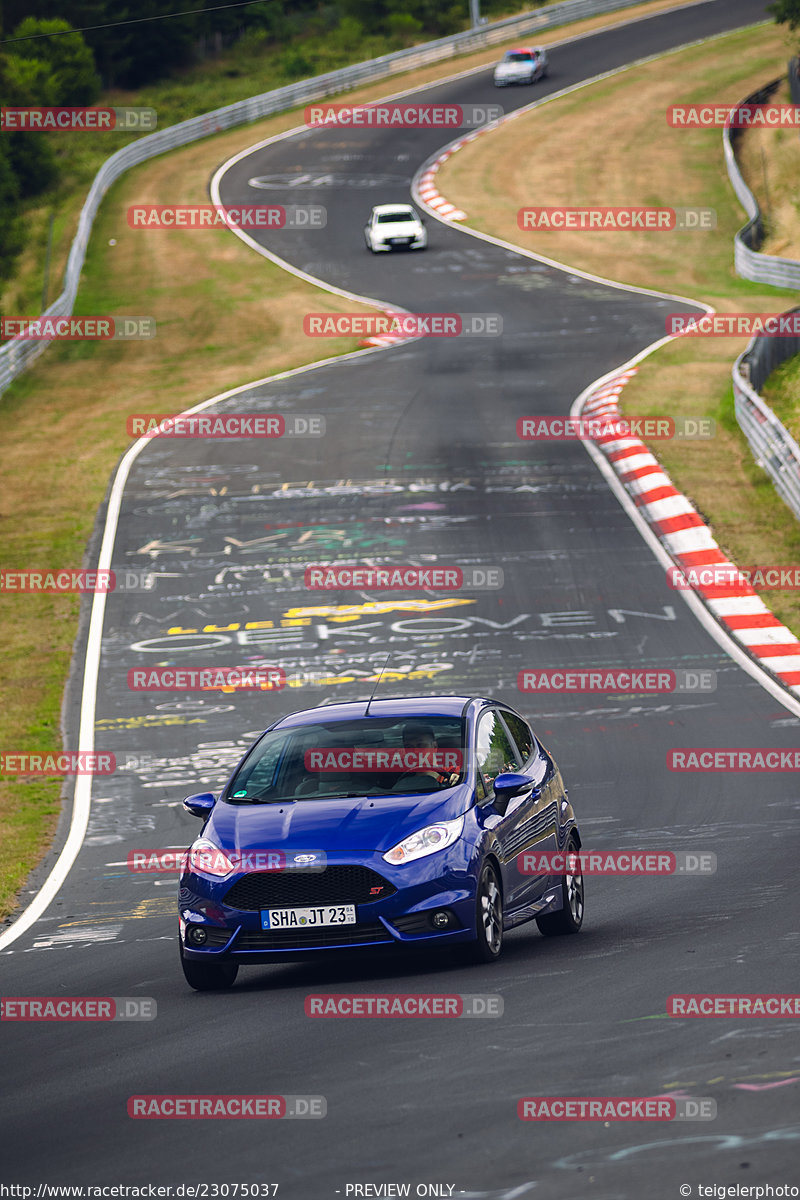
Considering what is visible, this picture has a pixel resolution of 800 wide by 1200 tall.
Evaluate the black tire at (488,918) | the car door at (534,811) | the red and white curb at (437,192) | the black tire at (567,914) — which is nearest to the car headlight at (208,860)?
the black tire at (488,918)

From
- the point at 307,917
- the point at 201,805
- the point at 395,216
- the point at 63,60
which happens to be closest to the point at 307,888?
the point at 307,917

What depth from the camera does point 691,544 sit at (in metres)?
24.9

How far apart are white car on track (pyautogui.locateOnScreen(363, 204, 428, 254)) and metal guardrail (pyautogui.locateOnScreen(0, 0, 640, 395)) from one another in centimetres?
881

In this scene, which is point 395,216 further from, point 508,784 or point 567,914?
point 508,784

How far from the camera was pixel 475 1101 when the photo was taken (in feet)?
22.2

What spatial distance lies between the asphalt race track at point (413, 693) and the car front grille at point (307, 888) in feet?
1.61

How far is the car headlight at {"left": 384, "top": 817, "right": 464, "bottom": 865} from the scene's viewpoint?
9336 millimetres

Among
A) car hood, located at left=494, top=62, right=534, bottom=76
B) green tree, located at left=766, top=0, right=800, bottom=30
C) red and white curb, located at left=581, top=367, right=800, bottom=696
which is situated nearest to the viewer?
red and white curb, located at left=581, top=367, right=800, bottom=696

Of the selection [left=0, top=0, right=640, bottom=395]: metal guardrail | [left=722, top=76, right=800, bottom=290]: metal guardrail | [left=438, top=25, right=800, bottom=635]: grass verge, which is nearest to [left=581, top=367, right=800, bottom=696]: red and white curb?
[left=438, top=25, right=800, bottom=635]: grass verge

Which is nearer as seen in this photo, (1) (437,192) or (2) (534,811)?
(2) (534,811)

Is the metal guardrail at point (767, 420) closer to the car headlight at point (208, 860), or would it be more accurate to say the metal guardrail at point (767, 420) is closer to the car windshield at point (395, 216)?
the car headlight at point (208, 860)

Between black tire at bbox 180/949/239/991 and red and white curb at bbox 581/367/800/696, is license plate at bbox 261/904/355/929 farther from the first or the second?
red and white curb at bbox 581/367/800/696

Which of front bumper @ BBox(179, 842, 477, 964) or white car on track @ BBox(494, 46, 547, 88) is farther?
white car on track @ BBox(494, 46, 547, 88)

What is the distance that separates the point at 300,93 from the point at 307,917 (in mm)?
69696
